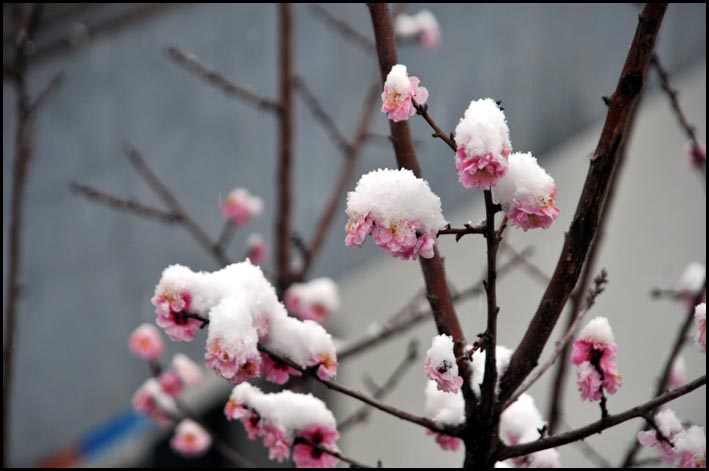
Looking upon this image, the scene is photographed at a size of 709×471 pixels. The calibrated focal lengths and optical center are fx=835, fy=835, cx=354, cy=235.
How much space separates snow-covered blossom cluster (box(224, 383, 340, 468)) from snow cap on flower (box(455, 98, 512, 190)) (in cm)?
42

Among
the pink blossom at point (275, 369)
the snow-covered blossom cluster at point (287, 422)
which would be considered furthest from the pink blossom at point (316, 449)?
the pink blossom at point (275, 369)

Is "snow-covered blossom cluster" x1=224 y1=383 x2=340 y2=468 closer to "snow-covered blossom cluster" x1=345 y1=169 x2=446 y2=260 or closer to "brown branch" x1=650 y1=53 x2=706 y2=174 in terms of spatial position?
"snow-covered blossom cluster" x1=345 y1=169 x2=446 y2=260

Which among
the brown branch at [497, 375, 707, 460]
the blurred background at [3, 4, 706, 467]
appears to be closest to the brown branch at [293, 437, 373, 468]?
the brown branch at [497, 375, 707, 460]

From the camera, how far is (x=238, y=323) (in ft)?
3.02

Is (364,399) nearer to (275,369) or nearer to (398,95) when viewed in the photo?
(275,369)

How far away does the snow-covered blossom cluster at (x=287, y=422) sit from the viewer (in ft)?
3.42

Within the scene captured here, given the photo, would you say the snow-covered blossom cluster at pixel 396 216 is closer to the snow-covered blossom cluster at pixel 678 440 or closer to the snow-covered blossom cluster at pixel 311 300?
the snow-covered blossom cluster at pixel 678 440

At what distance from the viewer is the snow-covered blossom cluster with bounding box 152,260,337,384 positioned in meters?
0.91

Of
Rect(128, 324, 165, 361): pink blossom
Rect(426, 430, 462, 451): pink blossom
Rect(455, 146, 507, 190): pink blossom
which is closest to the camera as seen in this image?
Rect(455, 146, 507, 190): pink blossom

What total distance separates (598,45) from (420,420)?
12.8 feet

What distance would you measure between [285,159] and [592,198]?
4.08 feet

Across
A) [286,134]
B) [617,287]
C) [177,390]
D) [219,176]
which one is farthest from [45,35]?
[617,287]

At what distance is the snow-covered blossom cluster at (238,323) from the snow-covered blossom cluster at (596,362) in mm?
291

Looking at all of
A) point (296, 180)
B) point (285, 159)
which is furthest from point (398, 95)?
point (296, 180)
